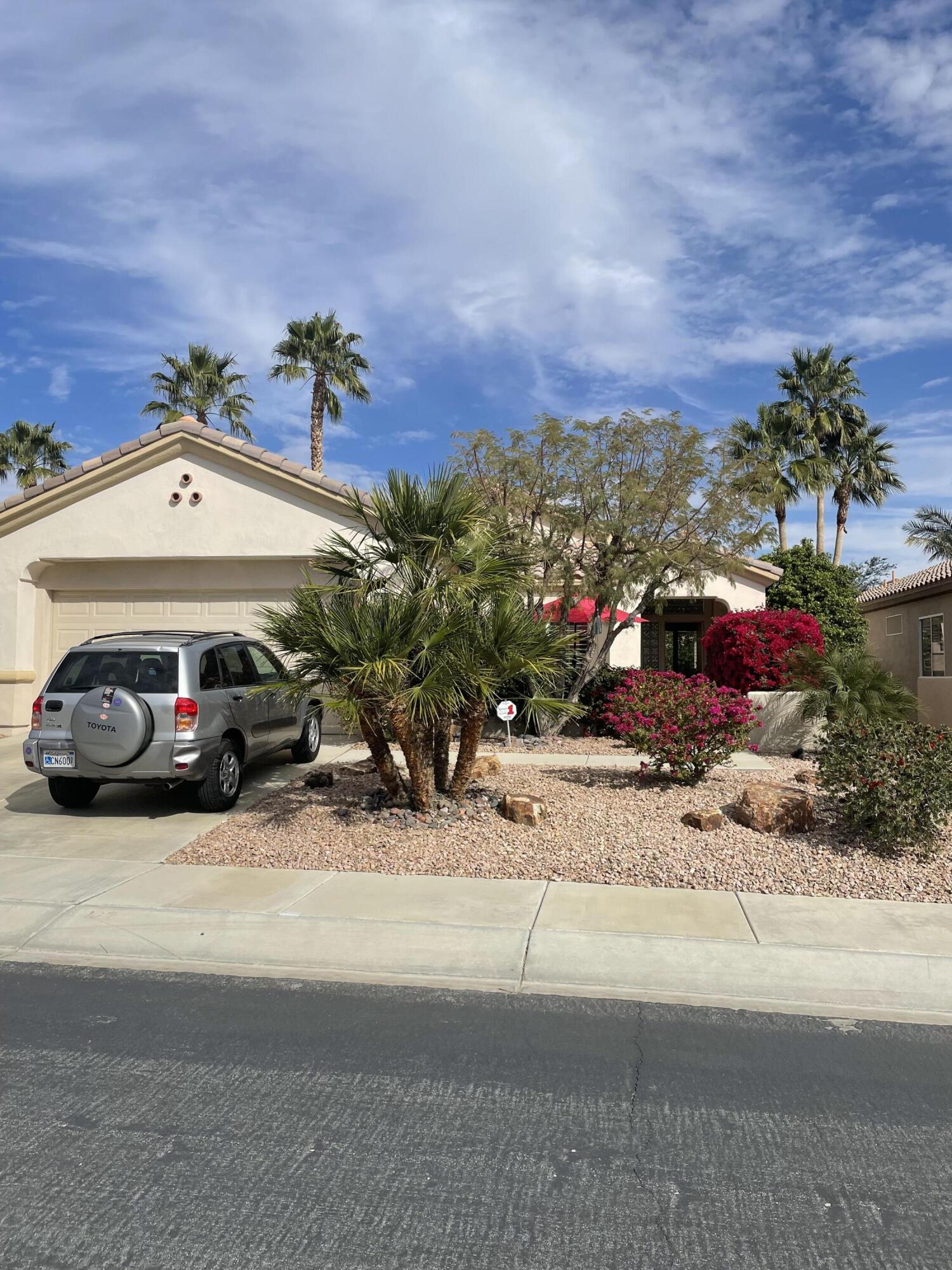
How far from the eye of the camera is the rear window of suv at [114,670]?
899cm

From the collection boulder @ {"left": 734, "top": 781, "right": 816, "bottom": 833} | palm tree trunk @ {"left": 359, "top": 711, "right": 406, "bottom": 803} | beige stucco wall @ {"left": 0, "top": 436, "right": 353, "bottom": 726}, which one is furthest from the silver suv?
beige stucco wall @ {"left": 0, "top": 436, "right": 353, "bottom": 726}

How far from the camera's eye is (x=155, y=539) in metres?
14.9

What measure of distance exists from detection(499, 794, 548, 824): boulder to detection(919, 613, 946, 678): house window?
46.9ft

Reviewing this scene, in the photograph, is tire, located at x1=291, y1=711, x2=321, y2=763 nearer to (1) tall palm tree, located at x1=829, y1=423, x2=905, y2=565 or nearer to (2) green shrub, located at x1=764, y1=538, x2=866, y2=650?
(2) green shrub, located at x1=764, y1=538, x2=866, y2=650

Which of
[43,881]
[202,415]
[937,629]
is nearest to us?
[43,881]

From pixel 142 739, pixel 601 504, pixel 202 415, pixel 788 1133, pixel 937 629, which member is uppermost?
pixel 202 415

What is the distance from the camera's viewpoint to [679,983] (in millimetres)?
5301

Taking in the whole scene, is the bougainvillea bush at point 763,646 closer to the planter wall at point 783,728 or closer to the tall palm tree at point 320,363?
the planter wall at point 783,728

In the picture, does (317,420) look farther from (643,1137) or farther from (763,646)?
(643,1137)

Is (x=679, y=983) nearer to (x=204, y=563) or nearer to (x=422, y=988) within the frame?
(x=422, y=988)

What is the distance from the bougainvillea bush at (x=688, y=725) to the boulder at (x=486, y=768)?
156cm

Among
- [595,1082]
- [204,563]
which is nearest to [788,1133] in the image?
[595,1082]

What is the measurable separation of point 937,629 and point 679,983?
57.3ft

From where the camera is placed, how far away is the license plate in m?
8.84
